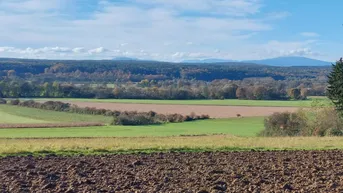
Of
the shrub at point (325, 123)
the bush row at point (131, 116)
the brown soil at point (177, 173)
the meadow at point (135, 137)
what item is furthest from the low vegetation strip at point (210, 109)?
the brown soil at point (177, 173)

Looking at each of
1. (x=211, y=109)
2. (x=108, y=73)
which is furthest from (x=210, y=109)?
(x=108, y=73)

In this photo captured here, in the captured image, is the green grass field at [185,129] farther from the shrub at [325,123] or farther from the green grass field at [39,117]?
the green grass field at [39,117]

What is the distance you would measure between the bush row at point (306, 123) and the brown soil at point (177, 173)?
94.7 ft

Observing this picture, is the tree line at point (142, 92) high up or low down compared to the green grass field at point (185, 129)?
up

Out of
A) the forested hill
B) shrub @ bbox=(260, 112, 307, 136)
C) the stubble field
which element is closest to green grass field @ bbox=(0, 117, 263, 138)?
shrub @ bbox=(260, 112, 307, 136)

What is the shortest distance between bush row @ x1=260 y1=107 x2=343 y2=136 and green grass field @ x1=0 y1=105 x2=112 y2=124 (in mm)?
23128

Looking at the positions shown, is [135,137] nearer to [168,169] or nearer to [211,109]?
[168,169]

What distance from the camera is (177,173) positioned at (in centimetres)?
1653

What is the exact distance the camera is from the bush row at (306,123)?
4972 cm

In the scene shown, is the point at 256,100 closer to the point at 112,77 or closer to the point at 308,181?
the point at 112,77

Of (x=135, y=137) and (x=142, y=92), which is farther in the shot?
(x=142, y=92)

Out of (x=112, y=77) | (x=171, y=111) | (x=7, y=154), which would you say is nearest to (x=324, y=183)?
(x=7, y=154)

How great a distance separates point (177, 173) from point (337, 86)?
36980 mm

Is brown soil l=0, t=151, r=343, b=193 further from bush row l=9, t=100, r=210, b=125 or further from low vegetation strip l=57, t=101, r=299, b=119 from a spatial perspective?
low vegetation strip l=57, t=101, r=299, b=119
